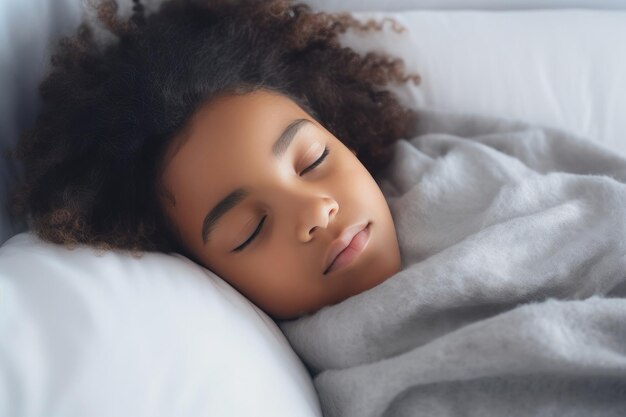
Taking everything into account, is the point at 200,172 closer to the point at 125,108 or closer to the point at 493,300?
the point at 125,108

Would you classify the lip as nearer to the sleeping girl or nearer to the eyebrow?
the sleeping girl

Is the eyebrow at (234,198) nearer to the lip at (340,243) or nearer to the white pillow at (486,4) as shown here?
the lip at (340,243)

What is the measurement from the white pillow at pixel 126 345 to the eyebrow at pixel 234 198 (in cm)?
7

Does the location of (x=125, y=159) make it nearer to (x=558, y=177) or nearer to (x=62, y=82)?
(x=62, y=82)

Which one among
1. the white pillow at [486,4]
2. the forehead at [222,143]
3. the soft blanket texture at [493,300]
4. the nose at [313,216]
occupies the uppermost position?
the white pillow at [486,4]

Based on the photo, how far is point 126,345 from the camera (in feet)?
1.83

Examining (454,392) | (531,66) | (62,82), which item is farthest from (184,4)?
(454,392)

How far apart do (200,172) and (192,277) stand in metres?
0.14

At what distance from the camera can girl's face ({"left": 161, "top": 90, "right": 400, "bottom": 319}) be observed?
0.74 m

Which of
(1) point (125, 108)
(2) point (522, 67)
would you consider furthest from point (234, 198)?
(2) point (522, 67)

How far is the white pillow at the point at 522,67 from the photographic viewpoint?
3.38 ft

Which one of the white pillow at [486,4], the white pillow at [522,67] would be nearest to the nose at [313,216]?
the white pillow at [522,67]

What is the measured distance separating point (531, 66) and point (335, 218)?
20.4 inches

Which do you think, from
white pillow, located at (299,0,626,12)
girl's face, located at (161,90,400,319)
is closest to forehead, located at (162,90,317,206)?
girl's face, located at (161,90,400,319)
